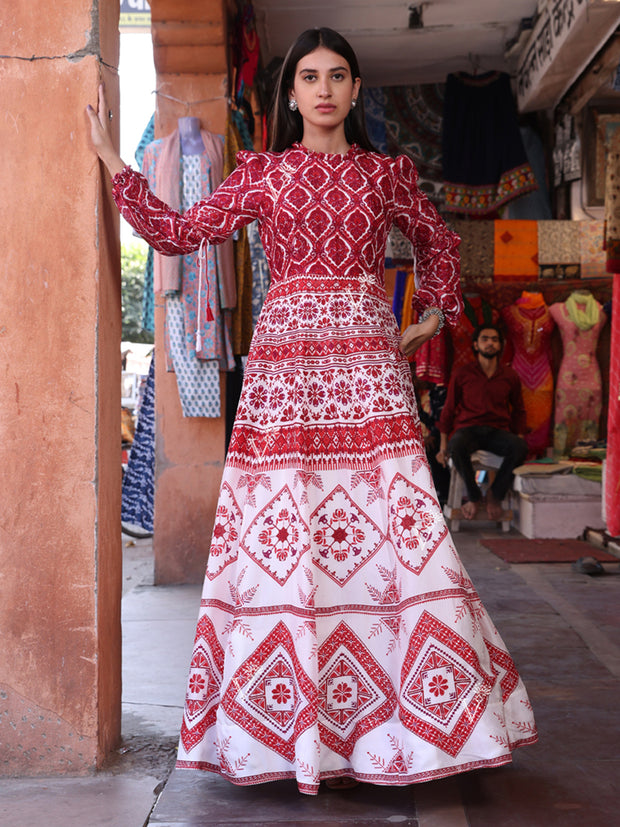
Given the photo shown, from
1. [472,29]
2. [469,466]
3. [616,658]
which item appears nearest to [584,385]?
[469,466]

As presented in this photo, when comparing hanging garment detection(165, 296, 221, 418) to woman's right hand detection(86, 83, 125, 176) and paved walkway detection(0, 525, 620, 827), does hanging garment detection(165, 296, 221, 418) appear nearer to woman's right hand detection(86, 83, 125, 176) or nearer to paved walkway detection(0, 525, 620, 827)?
paved walkway detection(0, 525, 620, 827)

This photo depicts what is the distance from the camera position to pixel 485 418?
670 cm

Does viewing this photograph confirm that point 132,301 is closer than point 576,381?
No

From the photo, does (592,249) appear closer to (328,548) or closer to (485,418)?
(485,418)

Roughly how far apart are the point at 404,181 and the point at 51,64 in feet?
3.06

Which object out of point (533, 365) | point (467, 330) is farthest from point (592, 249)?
point (467, 330)

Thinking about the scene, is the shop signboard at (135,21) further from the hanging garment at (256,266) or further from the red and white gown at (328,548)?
the red and white gown at (328,548)

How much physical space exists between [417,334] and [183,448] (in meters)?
2.64

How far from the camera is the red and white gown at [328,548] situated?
1.92 metres

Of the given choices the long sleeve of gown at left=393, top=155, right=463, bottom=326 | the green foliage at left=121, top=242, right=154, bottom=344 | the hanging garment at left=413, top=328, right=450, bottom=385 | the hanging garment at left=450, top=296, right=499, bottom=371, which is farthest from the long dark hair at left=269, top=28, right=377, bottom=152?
the green foliage at left=121, top=242, right=154, bottom=344

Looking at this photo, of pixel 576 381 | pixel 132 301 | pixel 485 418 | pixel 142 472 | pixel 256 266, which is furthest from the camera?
pixel 132 301

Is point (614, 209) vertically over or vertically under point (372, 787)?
over

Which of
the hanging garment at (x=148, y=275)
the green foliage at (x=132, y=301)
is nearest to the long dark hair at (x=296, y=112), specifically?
the hanging garment at (x=148, y=275)

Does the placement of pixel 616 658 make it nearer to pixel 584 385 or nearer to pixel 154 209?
pixel 154 209
